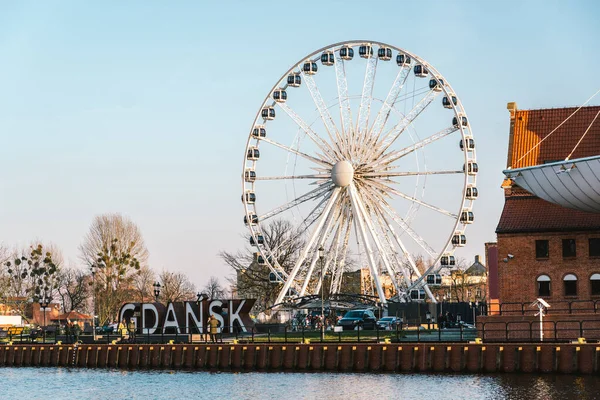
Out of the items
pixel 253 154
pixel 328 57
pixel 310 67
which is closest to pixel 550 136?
pixel 328 57

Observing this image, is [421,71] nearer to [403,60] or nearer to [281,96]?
[403,60]

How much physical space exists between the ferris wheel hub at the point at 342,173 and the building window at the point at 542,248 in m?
18.8

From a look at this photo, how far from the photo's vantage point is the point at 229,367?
224 ft

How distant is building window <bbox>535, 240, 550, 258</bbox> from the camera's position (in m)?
72.8

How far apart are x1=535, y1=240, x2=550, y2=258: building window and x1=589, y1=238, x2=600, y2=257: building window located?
264cm

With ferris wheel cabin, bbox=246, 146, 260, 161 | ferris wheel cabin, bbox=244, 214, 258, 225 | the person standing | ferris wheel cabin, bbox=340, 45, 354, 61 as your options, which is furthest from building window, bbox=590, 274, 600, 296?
ferris wheel cabin, bbox=246, 146, 260, 161

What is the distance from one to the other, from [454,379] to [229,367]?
15314 mm

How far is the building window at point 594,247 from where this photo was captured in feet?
236

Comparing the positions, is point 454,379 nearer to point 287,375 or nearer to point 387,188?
point 287,375

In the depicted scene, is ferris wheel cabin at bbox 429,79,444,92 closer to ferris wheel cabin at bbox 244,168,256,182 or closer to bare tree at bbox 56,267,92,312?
ferris wheel cabin at bbox 244,168,256,182

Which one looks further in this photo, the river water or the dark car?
the dark car

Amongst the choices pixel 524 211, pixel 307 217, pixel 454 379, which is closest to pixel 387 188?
pixel 307 217

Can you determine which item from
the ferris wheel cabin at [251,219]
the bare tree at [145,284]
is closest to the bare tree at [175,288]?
the bare tree at [145,284]

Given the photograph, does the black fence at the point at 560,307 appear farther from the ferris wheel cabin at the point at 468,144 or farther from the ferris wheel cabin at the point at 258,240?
the ferris wheel cabin at the point at 258,240
